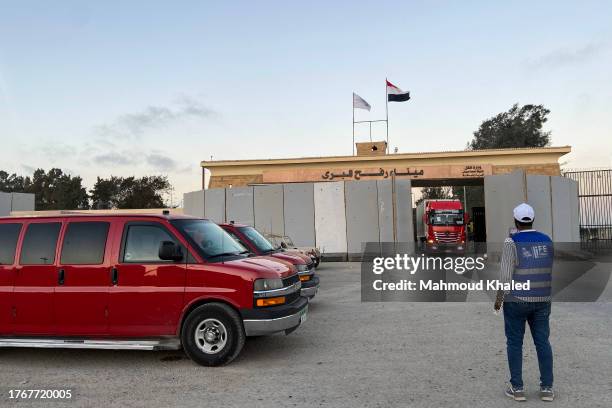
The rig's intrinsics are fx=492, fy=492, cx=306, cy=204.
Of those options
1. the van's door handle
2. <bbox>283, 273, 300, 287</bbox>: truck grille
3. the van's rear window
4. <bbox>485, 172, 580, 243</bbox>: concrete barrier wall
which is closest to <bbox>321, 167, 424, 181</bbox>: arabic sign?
<bbox>485, 172, 580, 243</bbox>: concrete barrier wall

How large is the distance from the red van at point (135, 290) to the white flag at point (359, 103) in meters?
34.9

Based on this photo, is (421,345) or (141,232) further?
(421,345)

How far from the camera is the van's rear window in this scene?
6695mm

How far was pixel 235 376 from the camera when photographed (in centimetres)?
575

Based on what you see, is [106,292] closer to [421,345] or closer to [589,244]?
[421,345]

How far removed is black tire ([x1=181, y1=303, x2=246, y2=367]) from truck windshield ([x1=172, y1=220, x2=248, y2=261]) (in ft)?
2.34

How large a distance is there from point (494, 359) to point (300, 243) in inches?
762

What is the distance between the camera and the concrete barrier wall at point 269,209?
25625mm

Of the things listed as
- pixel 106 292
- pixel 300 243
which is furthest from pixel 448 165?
pixel 106 292

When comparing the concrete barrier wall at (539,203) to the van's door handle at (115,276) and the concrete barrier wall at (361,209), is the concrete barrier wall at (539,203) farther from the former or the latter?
the van's door handle at (115,276)

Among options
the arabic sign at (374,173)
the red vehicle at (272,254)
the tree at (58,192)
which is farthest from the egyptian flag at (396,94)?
the tree at (58,192)

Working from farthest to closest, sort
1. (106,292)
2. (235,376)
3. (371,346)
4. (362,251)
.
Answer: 1. (362,251)
2. (371,346)
3. (106,292)
4. (235,376)

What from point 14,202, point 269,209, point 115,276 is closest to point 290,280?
point 115,276

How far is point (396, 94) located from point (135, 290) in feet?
123
